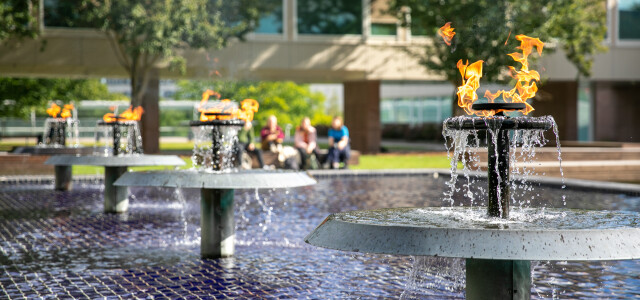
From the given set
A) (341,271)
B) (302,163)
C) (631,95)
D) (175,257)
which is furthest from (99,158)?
(631,95)

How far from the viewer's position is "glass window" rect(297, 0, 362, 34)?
105ft

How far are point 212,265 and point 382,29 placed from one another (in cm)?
2647

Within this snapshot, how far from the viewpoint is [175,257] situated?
7852 mm

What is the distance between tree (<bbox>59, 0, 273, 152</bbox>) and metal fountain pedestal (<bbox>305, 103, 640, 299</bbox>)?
68.2ft

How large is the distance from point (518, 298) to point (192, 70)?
27870 mm

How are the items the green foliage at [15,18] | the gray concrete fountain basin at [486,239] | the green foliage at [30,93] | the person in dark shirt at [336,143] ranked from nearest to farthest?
the gray concrete fountain basin at [486,239] → the person in dark shirt at [336,143] → the green foliage at [15,18] → the green foliage at [30,93]

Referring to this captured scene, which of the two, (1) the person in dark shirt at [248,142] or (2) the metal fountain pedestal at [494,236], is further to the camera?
(1) the person in dark shirt at [248,142]

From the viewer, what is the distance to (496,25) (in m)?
27.2

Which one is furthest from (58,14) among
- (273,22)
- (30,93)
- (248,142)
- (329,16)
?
(248,142)

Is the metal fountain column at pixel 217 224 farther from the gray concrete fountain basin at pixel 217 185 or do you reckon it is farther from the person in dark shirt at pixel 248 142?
the person in dark shirt at pixel 248 142

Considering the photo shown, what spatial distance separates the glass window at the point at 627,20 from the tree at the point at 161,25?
51.5 feet

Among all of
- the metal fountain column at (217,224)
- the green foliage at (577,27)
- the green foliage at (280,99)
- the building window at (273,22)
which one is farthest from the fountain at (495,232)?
the green foliage at (280,99)

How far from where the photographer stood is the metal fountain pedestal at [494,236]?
396 centimetres

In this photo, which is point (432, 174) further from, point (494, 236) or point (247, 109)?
point (494, 236)
